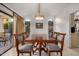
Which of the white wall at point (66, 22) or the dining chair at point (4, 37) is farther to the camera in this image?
the dining chair at point (4, 37)

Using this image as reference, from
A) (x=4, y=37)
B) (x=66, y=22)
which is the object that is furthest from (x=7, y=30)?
(x=66, y=22)

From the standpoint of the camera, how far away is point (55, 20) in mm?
7156

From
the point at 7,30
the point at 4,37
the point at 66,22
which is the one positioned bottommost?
the point at 4,37

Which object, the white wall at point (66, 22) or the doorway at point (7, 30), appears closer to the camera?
the white wall at point (66, 22)

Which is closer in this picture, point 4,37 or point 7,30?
point 4,37

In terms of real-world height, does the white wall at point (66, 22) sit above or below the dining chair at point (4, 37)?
above

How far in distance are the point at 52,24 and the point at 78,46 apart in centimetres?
245

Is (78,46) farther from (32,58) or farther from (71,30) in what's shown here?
(32,58)

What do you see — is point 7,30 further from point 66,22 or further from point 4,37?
point 66,22

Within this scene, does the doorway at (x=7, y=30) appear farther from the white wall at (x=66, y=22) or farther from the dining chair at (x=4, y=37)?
the white wall at (x=66, y=22)

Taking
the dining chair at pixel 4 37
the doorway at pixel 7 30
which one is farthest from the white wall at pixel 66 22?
the dining chair at pixel 4 37

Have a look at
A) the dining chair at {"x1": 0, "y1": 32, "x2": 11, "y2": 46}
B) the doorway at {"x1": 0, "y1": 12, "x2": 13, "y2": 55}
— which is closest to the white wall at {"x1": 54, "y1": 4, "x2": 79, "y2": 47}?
the doorway at {"x1": 0, "y1": 12, "x2": 13, "y2": 55}

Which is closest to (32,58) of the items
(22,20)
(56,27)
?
(56,27)

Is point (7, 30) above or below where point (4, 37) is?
above
